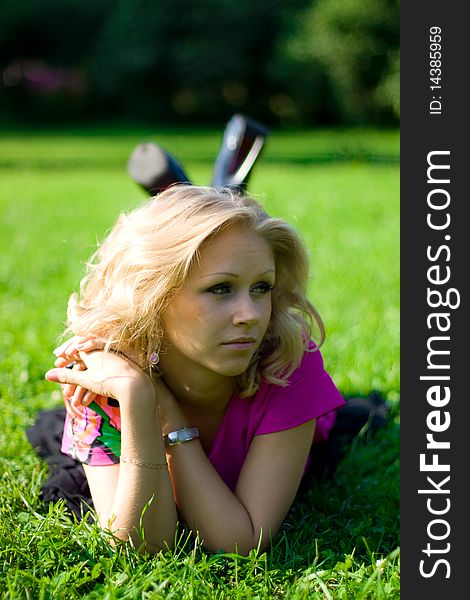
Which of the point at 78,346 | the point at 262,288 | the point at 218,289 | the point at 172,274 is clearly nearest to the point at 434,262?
the point at 262,288

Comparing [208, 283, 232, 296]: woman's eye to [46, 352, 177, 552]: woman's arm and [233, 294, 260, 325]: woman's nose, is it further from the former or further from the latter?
[46, 352, 177, 552]: woman's arm

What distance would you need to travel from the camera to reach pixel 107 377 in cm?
244

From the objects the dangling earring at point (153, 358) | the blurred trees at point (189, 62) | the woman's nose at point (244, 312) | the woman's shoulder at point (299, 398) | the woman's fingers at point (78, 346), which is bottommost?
the woman's shoulder at point (299, 398)

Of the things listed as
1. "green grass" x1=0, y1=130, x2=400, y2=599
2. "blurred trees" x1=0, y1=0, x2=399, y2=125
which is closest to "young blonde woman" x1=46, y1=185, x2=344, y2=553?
"green grass" x1=0, y1=130, x2=400, y2=599

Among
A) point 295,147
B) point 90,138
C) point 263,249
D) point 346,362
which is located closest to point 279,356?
point 263,249

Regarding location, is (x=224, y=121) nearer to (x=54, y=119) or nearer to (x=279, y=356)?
(x=54, y=119)

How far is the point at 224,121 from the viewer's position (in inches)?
1305

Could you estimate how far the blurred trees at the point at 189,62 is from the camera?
27.5 m

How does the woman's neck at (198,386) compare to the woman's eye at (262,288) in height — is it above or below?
below

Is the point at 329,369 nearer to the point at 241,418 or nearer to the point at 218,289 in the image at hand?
the point at 241,418

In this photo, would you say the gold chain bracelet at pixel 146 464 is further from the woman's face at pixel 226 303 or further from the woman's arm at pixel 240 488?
the woman's face at pixel 226 303

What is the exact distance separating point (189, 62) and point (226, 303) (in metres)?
31.2

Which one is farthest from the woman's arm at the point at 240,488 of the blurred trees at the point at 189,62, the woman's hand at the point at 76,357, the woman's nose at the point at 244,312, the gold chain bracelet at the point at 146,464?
the blurred trees at the point at 189,62

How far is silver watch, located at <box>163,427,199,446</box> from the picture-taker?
8.20 ft
